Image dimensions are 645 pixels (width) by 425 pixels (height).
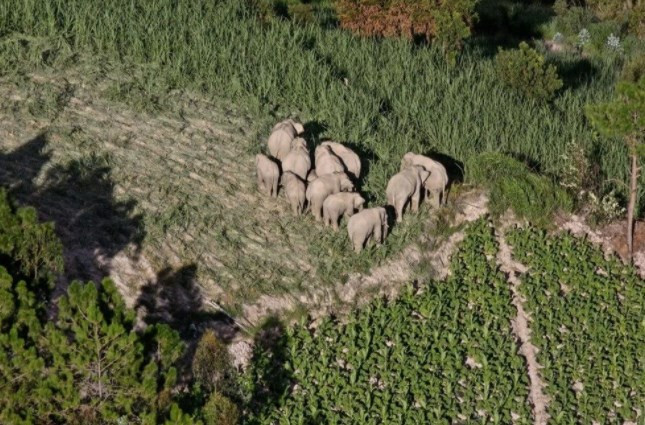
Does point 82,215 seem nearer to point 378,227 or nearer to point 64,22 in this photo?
point 378,227

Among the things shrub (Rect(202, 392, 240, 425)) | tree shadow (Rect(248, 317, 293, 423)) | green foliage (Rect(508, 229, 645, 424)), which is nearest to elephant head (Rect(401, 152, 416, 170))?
green foliage (Rect(508, 229, 645, 424))

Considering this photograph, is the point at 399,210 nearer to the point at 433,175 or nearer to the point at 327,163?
the point at 433,175

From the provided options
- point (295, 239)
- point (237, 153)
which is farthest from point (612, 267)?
point (237, 153)

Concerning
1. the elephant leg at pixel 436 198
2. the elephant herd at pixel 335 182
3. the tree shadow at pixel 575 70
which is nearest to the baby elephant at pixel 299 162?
the elephant herd at pixel 335 182

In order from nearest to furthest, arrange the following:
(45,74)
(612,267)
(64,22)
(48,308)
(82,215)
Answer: (48,308) < (82,215) < (612,267) < (45,74) < (64,22)

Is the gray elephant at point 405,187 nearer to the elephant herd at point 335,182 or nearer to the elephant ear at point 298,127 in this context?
the elephant herd at point 335,182

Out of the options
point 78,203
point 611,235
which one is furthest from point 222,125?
point 611,235
